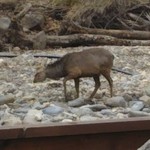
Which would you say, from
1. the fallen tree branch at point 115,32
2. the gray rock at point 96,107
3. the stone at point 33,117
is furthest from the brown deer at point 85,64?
the fallen tree branch at point 115,32

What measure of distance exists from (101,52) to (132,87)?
160cm

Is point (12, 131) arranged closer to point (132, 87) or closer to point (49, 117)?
point (49, 117)

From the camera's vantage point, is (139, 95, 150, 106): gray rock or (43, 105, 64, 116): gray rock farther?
(139, 95, 150, 106): gray rock

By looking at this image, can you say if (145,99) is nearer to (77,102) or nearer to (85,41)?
(77,102)

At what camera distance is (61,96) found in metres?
8.34

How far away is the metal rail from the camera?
4012 millimetres

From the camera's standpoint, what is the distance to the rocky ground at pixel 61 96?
663cm

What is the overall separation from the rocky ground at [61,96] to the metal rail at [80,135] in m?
1.53

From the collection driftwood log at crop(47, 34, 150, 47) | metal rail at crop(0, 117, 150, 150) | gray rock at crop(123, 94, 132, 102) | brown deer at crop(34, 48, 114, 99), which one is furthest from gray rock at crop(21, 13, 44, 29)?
metal rail at crop(0, 117, 150, 150)

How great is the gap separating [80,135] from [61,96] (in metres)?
4.20

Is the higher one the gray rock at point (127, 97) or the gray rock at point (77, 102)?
the gray rock at point (77, 102)

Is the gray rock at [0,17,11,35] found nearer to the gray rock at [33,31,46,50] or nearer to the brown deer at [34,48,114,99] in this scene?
the gray rock at [33,31,46,50]

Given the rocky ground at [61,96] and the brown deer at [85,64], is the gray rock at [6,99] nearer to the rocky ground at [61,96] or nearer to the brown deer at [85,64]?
the rocky ground at [61,96]

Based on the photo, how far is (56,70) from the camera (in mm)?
7902
